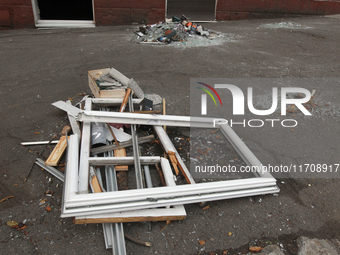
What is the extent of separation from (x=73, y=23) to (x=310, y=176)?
863 centimetres

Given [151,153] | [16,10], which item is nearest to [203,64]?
[151,153]

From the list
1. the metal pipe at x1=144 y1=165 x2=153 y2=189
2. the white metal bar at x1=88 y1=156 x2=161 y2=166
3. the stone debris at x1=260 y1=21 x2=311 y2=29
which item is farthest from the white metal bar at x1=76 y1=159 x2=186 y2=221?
the stone debris at x1=260 y1=21 x2=311 y2=29

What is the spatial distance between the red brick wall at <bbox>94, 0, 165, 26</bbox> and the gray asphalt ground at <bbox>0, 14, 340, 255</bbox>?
1.07 metres

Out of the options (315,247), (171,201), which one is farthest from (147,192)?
(315,247)

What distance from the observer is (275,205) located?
8.13 feet

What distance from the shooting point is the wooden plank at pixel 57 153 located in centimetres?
278

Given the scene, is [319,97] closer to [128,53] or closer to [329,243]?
[329,243]

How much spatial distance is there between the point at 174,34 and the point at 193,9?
3.30m

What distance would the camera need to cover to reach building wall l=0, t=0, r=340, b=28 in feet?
27.1

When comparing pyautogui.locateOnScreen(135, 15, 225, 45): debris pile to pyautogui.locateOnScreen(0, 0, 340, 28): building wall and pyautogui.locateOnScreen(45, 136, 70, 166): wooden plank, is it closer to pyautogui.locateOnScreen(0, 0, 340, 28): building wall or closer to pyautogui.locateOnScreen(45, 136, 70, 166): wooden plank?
pyautogui.locateOnScreen(0, 0, 340, 28): building wall

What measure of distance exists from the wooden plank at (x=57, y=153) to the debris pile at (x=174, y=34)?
4812mm

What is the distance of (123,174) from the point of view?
2.71 metres

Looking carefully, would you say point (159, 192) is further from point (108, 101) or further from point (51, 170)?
point (108, 101)

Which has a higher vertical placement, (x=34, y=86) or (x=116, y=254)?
(x=34, y=86)
